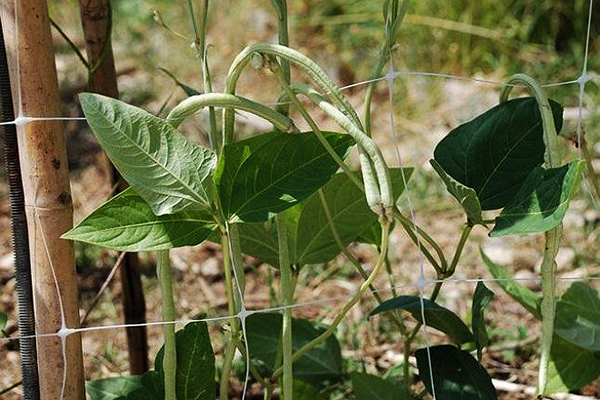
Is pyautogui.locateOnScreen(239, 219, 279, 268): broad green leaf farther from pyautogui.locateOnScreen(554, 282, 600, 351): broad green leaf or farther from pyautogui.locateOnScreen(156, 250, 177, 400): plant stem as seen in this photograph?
pyautogui.locateOnScreen(554, 282, 600, 351): broad green leaf

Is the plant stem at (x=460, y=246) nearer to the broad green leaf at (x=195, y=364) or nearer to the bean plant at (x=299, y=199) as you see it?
the bean plant at (x=299, y=199)

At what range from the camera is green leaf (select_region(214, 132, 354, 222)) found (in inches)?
32.7

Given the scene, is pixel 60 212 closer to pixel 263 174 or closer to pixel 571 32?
pixel 263 174

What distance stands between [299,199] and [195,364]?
0.64 ft

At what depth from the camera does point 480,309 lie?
0.93m

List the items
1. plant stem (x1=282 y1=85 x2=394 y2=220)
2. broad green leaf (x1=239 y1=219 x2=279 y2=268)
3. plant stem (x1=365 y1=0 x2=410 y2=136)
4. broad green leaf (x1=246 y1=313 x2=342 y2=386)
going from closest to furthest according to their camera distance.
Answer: plant stem (x1=282 y1=85 x2=394 y2=220), plant stem (x1=365 y1=0 x2=410 y2=136), broad green leaf (x1=239 y1=219 x2=279 y2=268), broad green leaf (x1=246 y1=313 x2=342 y2=386)

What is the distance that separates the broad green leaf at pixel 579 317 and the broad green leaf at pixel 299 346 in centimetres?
27

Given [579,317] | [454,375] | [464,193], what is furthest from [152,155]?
[579,317]

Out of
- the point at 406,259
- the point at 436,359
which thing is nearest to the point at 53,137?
the point at 436,359

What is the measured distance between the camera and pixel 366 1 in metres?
2.99

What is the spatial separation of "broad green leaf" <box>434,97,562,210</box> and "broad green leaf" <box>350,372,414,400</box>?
0.22 m

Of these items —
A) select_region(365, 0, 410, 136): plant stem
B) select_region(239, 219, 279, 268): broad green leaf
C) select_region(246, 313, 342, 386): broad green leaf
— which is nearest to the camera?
select_region(365, 0, 410, 136): plant stem

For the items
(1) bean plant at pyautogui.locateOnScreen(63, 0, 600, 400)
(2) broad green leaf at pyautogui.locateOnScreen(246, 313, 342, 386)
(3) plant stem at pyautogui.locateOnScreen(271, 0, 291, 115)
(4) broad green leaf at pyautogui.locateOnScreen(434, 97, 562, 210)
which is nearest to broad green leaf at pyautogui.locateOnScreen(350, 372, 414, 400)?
(1) bean plant at pyautogui.locateOnScreen(63, 0, 600, 400)

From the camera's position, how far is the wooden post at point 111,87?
1.05m
